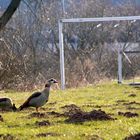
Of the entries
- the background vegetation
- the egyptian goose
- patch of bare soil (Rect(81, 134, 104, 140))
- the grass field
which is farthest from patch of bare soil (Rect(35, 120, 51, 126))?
the background vegetation

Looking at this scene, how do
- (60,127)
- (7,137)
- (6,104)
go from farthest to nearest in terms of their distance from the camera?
(6,104)
(60,127)
(7,137)

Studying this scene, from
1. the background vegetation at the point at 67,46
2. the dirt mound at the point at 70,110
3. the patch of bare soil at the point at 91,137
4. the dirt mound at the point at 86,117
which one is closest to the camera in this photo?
the patch of bare soil at the point at 91,137

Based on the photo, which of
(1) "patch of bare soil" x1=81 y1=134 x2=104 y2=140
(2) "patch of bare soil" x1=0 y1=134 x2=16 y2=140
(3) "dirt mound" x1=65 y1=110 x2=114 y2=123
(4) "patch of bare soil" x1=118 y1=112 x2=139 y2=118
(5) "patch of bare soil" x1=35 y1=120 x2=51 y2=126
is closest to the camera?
(1) "patch of bare soil" x1=81 y1=134 x2=104 y2=140

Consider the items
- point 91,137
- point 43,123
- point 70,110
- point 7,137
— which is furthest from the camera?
point 70,110

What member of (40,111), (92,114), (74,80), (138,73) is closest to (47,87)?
(40,111)

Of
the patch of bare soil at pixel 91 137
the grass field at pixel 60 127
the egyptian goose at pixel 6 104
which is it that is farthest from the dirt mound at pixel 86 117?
the egyptian goose at pixel 6 104

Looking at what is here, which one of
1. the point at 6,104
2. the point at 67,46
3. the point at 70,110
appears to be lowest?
the point at 70,110

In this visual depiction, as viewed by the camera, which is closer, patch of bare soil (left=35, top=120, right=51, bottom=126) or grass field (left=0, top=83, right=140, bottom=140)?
grass field (left=0, top=83, right=140, bottom=140)

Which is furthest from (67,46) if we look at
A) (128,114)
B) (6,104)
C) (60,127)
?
(60,127)

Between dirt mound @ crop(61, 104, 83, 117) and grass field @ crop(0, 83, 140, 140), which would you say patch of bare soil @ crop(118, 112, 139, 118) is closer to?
grass field @ crop(0, 83, 140, 140)

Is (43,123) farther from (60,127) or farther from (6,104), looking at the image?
(6,104)

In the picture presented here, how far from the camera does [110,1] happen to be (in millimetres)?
49375

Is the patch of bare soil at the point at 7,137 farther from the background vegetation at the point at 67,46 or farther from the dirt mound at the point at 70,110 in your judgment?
the background vegetation at the point at 67,46

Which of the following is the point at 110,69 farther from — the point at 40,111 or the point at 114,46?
the point at 40,111
